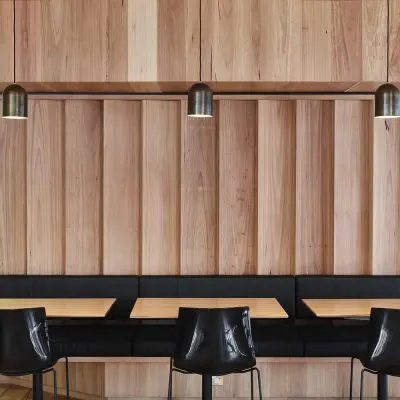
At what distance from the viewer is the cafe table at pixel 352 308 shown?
11.8 ft

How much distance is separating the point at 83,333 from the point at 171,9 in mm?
2617

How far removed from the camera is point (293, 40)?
15.0 feet

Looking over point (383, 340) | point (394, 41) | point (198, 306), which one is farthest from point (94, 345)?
point (394, 41)

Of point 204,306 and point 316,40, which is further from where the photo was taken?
point 316,40

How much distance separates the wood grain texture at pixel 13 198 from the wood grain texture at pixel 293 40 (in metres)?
1.71

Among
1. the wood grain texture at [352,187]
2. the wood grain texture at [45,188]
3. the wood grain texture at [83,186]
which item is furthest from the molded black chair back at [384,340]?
the wood grain texture at [45,188]

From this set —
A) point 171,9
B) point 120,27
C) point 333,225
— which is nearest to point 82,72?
point 120,27

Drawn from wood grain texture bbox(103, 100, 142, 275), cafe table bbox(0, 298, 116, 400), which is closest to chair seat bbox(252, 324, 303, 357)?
cafe table bbox(0, 298, 116, 400)

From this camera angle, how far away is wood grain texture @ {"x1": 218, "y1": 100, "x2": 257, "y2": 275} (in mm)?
4938

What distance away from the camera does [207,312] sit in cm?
338

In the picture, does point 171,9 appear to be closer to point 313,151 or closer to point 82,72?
point 82,72

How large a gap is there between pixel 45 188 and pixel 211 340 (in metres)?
2.29

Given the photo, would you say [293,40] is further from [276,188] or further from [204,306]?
[204,306]

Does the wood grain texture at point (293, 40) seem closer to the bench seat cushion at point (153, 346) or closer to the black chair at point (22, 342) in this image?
the bench seat cushion at point (153, 346)
